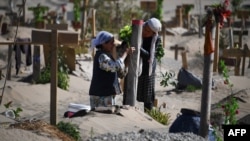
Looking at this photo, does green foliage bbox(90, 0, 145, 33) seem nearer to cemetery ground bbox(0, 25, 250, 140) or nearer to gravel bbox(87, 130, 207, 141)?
cemetery ground bbox(0, 25, 250, 140)

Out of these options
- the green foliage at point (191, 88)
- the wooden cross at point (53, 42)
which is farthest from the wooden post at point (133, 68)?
the green foliage at point (191, 88)

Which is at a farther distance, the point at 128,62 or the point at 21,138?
the point at 128,62

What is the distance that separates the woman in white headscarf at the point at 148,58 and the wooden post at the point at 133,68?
23cm

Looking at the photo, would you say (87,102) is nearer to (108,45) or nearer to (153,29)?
(153,29)

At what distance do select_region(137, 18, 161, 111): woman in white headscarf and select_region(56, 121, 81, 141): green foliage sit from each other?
77.3 inches

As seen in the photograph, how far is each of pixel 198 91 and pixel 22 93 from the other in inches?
152

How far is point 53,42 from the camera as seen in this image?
714cm

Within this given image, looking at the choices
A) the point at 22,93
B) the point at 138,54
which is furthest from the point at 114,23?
the point at 138,54

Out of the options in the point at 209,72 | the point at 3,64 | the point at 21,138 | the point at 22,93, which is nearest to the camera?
the point at 21,138

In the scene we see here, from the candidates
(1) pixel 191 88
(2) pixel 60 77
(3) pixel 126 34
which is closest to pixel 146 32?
(3) pixel 126 34

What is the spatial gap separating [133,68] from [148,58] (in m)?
0.40

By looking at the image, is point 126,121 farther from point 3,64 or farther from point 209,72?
point 3,64

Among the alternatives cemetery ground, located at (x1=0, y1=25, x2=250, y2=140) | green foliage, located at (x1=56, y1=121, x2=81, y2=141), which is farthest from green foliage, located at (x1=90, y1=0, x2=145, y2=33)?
green foliage, located at (x1=56, y1=121, x2=81, y2=141)

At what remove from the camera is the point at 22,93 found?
11.3 m
